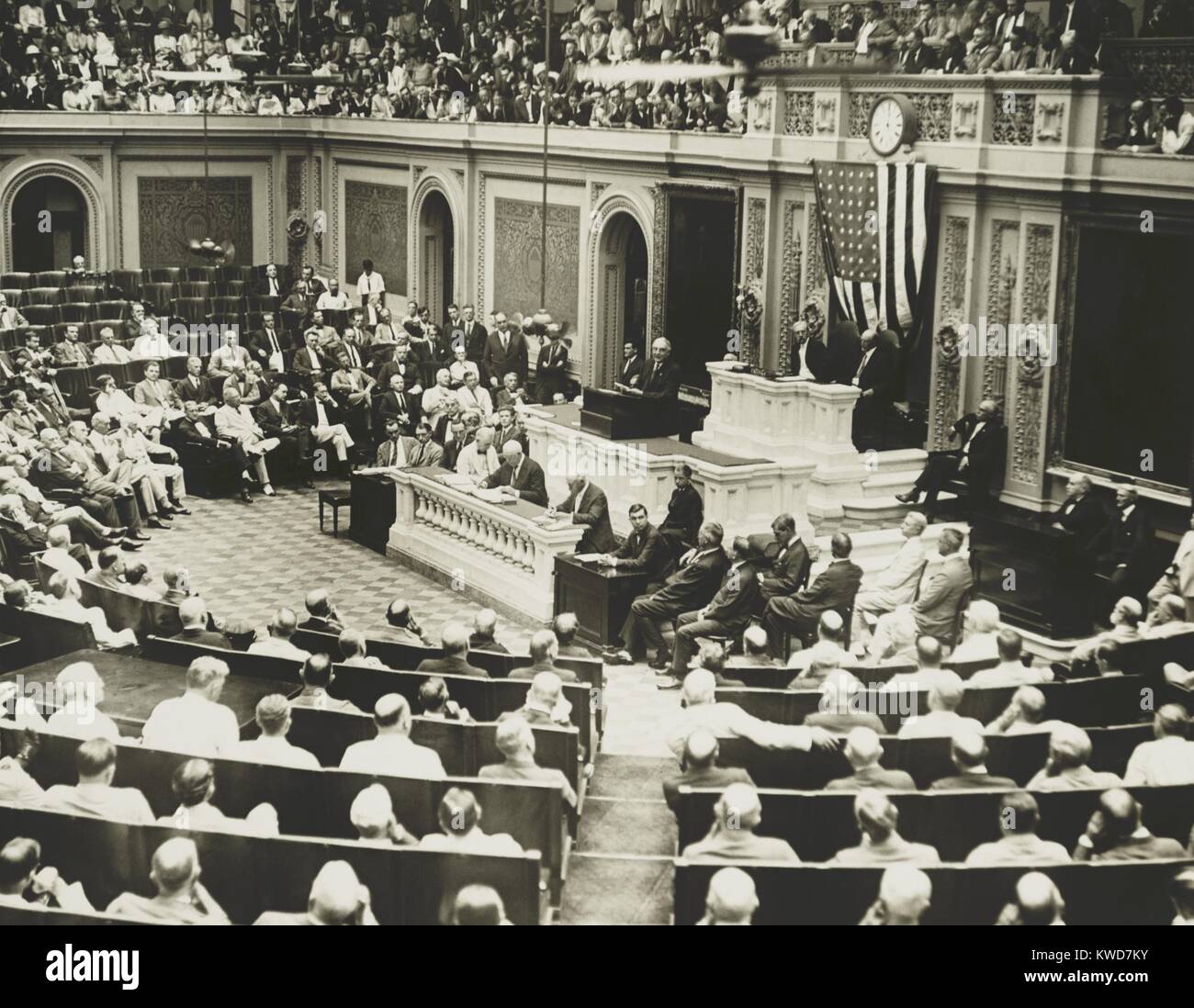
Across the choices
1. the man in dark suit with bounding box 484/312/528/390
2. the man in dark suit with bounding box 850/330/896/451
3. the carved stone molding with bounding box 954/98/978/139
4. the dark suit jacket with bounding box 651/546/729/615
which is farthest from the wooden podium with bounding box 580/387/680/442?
the man in dark suit with bounding box 484/312/528/390

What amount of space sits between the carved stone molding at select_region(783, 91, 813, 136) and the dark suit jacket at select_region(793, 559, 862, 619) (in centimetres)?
697

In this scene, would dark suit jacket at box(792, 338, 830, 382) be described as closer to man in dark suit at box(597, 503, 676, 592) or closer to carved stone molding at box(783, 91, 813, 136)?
carved stone molding at box(783, 91, 813, 136)

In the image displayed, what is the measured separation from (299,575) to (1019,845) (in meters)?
9.58

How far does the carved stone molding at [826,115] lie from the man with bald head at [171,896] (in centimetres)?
1202

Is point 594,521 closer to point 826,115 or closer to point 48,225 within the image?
point 826,115

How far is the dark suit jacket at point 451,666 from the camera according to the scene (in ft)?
29.2

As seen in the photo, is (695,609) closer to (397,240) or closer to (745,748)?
(745,748)

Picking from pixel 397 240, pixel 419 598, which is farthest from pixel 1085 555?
pixel 397 240

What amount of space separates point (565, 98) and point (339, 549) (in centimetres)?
800

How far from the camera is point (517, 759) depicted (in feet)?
23.5

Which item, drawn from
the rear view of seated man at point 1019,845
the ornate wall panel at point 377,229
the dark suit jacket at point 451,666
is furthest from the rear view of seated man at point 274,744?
the ornate wall panel at point 377,229

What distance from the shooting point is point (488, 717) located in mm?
8617

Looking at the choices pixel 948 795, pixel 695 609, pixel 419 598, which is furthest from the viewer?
pixel 419 598
